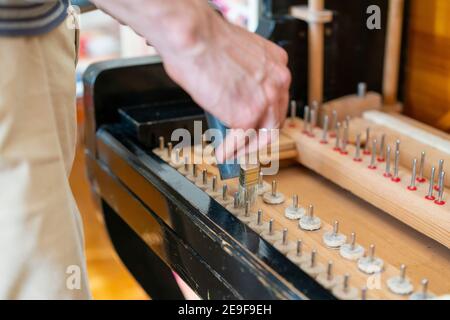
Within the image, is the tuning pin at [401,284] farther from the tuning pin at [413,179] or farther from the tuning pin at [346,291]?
the tuning pin at [413,179]

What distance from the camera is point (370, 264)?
80 cm

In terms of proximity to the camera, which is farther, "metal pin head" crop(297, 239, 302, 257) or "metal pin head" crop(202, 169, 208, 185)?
"metal pin head" crop(202, 169, 208, 185)

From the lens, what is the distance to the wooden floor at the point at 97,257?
217 centimetres

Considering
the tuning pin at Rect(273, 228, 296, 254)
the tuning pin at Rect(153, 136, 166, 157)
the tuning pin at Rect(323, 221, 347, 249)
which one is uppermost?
the tuning pin at Rect(153, 136, 166, 157)

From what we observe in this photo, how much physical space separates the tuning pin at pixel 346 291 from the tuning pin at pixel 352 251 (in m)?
0.06

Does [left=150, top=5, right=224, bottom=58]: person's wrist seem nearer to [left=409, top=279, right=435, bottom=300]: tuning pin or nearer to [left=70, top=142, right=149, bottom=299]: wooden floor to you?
[left=409, top=279, right=435, bottom=300]: tuning pin

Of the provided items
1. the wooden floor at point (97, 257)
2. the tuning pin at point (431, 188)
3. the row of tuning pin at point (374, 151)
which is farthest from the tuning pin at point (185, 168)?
the wooden floor at point (97, 257)

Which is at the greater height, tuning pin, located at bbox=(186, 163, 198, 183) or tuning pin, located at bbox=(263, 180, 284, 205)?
tuning pin, located at bbox=(186, 163, 198, 183)

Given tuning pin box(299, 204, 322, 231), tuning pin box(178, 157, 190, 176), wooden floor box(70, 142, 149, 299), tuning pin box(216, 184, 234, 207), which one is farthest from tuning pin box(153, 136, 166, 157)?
wooden floor box(70, 142, 149, 299)

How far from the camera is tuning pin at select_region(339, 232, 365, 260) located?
82cm

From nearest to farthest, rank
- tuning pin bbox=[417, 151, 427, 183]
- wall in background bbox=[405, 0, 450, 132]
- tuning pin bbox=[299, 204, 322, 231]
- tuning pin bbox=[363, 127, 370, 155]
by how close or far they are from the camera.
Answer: tuning pin bbox=[299, 204, 322, 231] < tuning pin bbox=[417, 151, 427, 183] < tuning pin bbox=[363, 127, 370, 155] < wall in background bbox=[405, 0, 450, 132]

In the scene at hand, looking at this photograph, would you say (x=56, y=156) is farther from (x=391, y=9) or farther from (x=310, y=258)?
(x=391, y=9)

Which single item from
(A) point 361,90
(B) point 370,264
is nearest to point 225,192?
(B) point 370,264

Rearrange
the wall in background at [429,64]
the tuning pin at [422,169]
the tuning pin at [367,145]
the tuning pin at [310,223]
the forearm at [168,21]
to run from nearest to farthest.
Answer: the forearm at [168,21] < the tuning pin at [310,223] < the tuning pin at [422,169] < the tuning pin at [367,145] < the wall in background at [429,64]
